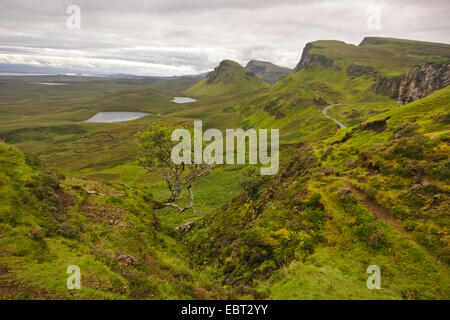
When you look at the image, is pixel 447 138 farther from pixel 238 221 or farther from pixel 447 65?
pixel 447 65

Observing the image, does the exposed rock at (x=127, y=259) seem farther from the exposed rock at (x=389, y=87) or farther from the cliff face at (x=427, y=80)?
the exposed rock at (x=389, y=87)

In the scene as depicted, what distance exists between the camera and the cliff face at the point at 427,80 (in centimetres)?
9568

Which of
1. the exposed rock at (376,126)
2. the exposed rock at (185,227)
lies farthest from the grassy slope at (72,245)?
the exposed rock at (376,126)

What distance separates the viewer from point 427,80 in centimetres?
9819

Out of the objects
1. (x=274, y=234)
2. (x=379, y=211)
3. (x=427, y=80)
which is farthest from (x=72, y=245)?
(x=427, y=80)

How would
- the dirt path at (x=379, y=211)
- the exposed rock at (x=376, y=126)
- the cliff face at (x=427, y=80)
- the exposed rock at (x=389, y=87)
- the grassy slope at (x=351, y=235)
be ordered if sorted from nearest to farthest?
the grassy slope at (x=351, y=235) < the dirt path at (x=379, y=211) < the exposed rock at (x=376, y=126) < the cliff face at (x=427, y=80) < the exposed rock at (x=389, y=87)

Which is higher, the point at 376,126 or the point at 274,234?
the point at 376,126

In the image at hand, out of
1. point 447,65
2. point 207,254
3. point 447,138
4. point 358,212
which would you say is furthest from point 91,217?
point 447,65

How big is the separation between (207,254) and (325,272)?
15.6 meters

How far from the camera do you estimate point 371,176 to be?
901 inches

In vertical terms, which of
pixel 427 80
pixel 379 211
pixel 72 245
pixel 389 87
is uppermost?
pixel 389 87

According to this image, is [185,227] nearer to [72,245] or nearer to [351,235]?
[72,245]

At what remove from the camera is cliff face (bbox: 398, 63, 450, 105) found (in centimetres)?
9568

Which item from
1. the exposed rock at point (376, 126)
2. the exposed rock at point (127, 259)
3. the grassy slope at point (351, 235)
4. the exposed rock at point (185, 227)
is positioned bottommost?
the exposed rock at point (185, 227)
